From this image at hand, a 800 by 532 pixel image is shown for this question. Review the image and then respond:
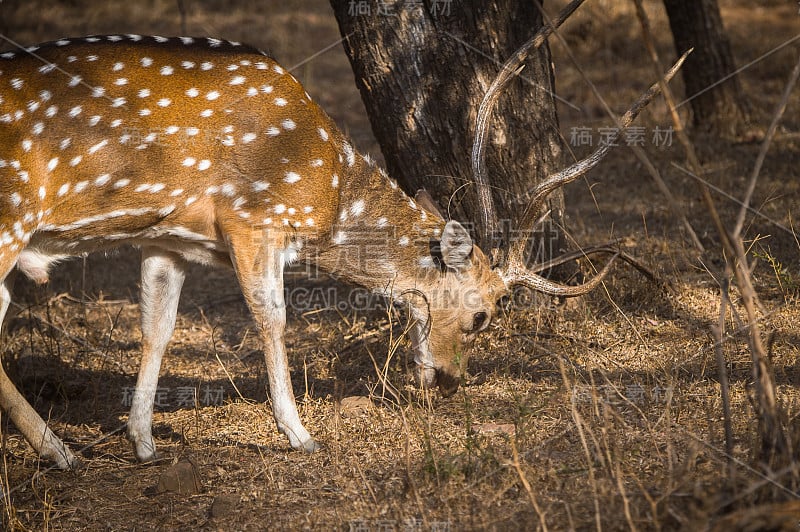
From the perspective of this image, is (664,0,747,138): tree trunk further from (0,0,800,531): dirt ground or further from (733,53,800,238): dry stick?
(733,53,800,238): dry stick

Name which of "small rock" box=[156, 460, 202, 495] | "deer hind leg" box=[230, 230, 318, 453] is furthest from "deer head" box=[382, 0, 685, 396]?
"small rock" box=[156, 460, 202, 495]

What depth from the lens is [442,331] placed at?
17.0 ft

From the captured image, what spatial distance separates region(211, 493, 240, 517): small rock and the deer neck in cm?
151

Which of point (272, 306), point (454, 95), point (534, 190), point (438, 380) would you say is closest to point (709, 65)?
point (454, 95)

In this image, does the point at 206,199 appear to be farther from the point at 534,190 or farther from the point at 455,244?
the point at 534,190

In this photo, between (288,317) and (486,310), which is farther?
(288,317)

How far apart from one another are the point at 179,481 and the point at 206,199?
4.66 feet

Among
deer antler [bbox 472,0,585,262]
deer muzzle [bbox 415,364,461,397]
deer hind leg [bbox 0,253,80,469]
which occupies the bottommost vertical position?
deer hind leg [bbox 0,253,80,469]

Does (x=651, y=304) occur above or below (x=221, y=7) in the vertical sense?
below

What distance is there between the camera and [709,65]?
353 inches

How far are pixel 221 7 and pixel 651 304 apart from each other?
1203 centimetres

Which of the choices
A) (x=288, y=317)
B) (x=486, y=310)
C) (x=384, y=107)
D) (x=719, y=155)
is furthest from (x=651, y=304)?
(x=719, y=155)

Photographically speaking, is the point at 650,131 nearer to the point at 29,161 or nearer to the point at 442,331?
the point at 442,331

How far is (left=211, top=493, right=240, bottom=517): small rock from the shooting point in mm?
4012
